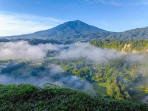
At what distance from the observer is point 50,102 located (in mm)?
Answer: 7887

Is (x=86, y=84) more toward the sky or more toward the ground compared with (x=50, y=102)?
more toward the ground

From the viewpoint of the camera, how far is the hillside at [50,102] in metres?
7.27

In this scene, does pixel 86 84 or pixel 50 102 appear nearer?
pixel 50 102

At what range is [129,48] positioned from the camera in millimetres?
183875

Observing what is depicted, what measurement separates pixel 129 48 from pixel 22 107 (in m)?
196

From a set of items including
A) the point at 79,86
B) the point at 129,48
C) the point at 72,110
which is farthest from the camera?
the point at 129,48

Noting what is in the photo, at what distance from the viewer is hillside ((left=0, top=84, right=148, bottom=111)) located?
727 centimetres

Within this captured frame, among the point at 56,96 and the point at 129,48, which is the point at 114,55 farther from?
the point at 56,96

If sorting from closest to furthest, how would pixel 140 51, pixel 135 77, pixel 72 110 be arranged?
pixel 72 110 → pixel 135 77 → pixel 140 51

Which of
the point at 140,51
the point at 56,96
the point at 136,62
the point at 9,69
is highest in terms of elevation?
the point at 56,96

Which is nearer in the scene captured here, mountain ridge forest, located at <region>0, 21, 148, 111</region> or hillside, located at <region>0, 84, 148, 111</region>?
hillside, located at <region>0, 84, 148, 111</region>

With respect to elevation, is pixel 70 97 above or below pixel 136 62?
above

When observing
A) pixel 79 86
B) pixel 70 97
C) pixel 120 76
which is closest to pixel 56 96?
pixel 70 97

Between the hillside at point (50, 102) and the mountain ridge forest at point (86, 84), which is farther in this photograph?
the mountain ridge forest at point (86, 84)
